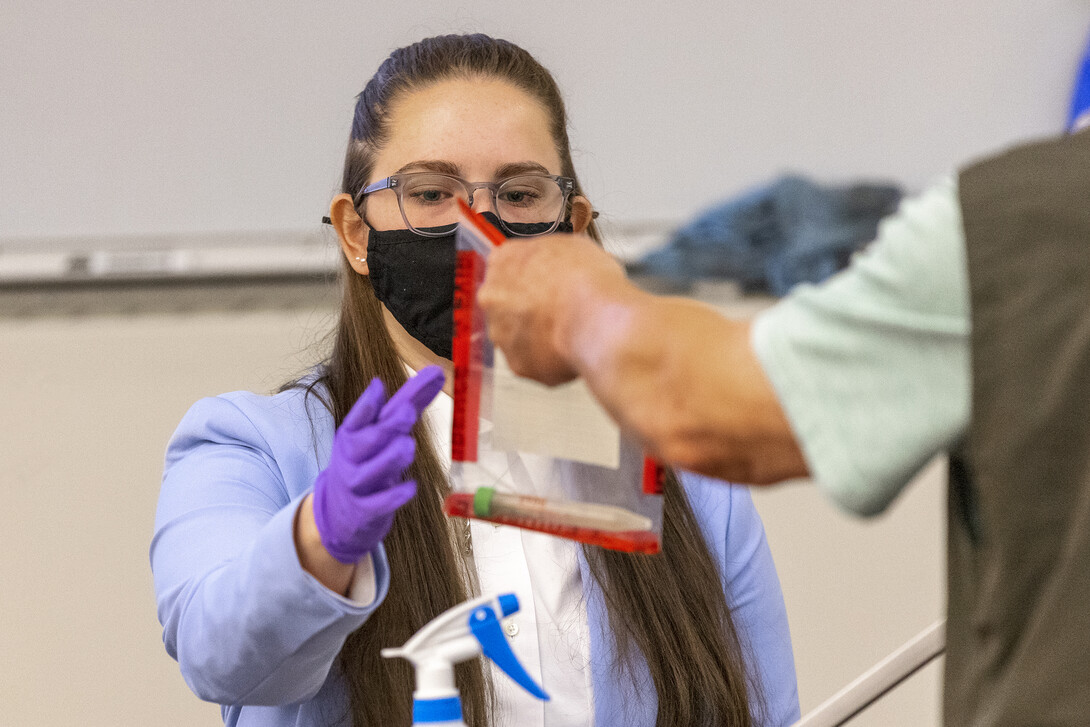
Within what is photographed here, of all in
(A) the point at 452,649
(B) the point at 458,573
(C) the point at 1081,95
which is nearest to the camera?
(A) the point at 452,649

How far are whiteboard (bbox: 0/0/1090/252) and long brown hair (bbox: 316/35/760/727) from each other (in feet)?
1.90

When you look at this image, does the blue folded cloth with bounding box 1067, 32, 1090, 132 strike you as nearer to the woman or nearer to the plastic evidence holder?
the woman

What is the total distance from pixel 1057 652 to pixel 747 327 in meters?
0.20

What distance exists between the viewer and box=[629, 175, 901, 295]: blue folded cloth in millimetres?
1406

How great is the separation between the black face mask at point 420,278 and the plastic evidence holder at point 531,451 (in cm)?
30

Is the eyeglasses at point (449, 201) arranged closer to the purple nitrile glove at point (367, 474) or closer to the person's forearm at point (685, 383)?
the purple nitrile glove at point (367, 474)

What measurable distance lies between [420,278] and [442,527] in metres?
0.25

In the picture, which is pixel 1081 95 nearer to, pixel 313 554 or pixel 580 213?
pixel 580 213

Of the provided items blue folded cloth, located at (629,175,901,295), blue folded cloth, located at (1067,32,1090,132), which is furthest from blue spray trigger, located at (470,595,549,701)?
blue folded cloth, located at (1067,32,1090,132)

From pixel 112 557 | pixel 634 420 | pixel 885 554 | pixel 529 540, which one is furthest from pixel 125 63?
pixel 885 554

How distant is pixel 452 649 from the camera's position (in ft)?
2.21

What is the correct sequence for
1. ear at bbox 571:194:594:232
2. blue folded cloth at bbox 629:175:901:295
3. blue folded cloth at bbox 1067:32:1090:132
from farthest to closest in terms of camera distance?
blue folded cloth at bbox 1067:32:1090:132 < blue folded cloth at bbox 629:175:901:295 < ear at bbox 571:194:594:232

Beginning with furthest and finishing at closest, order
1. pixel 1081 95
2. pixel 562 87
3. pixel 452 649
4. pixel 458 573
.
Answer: pixel 562 87
pixel 1081 95
pixel 458 573
pixel 452 649

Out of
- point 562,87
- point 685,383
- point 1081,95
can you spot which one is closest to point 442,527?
point 685,383
